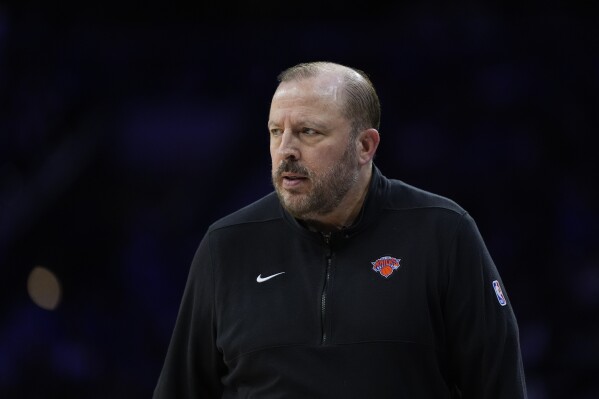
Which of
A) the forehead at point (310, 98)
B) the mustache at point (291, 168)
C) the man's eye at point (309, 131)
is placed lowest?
the mustache at point (291, 168)

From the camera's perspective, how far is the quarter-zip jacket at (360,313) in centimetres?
240

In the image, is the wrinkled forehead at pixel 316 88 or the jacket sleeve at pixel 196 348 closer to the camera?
the wrinkled forehead at pixel 316 88

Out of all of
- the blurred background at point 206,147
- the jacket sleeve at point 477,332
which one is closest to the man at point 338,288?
the jacket sleeve at point 477,332

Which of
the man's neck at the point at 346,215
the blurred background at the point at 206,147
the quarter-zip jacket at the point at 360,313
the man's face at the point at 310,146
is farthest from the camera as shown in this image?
the blurred background at the point at 206,147

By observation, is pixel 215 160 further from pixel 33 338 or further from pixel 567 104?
pixel 567 104

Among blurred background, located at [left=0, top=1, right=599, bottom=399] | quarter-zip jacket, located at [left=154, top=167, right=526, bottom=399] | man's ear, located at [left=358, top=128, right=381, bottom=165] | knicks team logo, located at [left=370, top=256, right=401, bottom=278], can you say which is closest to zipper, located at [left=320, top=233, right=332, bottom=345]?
quarter-zip jacket, located at [left=154, top=167, right=526, bottom=399]

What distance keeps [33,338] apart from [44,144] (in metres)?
0.94

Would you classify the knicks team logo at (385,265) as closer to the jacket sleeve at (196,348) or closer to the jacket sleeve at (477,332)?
the jacket sleeve at (477,332)

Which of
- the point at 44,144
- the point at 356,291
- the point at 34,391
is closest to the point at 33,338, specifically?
the point at 34,391

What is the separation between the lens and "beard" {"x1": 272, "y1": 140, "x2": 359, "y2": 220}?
2.53 meters

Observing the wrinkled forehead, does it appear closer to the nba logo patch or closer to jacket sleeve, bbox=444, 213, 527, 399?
jacket sleeve, bbox=444, 213, 527, 399

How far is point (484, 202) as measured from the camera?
4738 millimetres

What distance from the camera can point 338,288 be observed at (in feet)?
8.16

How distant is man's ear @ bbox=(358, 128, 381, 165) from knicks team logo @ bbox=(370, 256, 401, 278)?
0.28 metres
